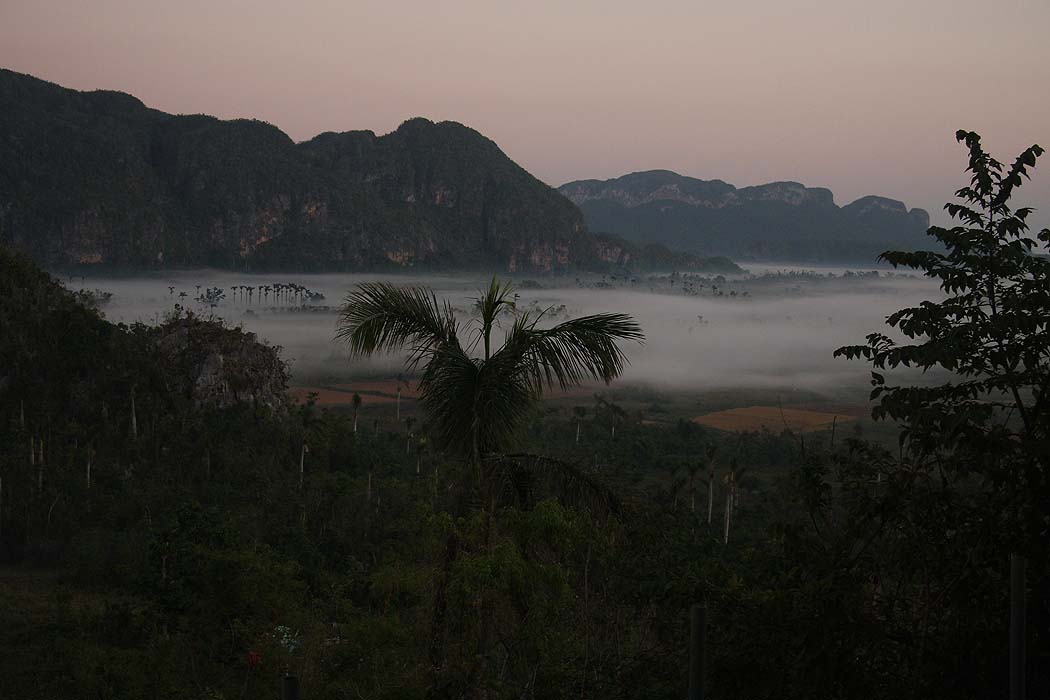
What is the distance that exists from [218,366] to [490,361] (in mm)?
53504

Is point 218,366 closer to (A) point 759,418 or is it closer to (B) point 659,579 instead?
(B) point 659,579

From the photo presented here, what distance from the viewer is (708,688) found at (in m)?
4.63

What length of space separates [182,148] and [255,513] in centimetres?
17449

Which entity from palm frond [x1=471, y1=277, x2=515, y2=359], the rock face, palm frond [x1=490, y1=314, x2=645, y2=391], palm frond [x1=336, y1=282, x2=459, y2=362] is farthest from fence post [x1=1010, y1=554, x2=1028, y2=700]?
the rock face

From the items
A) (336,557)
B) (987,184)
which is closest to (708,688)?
(987,184)

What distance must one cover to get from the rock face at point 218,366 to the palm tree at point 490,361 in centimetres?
5183

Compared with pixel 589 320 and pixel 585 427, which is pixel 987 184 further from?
pixel 585 427

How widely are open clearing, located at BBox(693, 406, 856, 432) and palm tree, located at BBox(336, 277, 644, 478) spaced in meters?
83.9

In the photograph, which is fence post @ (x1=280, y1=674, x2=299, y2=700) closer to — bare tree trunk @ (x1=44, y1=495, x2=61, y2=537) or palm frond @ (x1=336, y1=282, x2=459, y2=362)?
palm frond @ (x1=336, y1=282, x2=459, y2=362)

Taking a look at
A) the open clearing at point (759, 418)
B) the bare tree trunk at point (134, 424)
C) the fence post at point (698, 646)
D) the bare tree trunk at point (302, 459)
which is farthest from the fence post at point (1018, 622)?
the open clearing at point (759, 418)

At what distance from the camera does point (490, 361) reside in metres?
5.92

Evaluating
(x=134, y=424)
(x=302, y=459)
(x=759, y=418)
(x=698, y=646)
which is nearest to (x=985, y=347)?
(x=698, y=646)

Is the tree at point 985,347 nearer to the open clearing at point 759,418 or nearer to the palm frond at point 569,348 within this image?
the palm frond at point 569,348

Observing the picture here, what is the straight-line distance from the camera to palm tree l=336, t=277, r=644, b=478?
5906 millimetres
